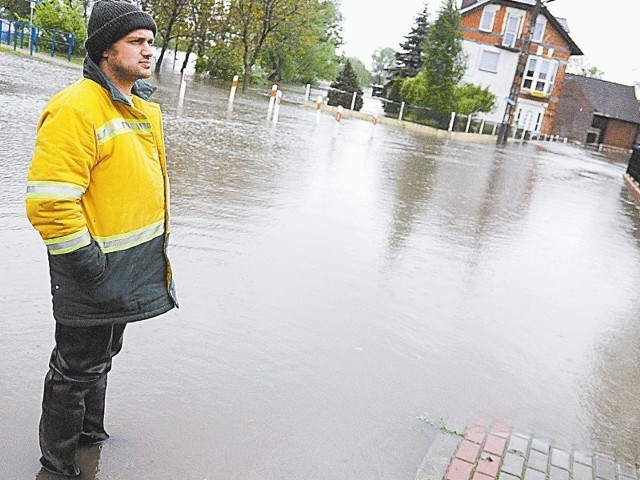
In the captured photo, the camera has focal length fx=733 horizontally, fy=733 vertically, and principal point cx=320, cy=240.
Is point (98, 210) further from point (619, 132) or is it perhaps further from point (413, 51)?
point (619, 132)

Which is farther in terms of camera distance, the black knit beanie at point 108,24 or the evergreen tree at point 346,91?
the evergreen tree at point 346,91

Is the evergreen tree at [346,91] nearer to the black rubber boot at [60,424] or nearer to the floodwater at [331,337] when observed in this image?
the floodwater at [331,337]

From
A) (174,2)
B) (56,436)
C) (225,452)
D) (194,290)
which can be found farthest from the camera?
(174,2)

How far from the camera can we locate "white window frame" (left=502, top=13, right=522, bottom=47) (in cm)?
4844

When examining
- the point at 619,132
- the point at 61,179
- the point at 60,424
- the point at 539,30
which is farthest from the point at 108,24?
the point at 619,132

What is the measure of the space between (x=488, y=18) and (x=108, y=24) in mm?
49293

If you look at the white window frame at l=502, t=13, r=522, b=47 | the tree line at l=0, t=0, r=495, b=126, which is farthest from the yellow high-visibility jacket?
the white window frame at l=502, t=13, r=522, b=47

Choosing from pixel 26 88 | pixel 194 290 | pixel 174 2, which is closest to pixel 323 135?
pixel 26 88

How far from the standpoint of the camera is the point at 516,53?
162 feet

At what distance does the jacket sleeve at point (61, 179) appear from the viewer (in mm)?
2494

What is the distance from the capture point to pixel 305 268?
6484mm

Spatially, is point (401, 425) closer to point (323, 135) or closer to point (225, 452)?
point (225, 452)

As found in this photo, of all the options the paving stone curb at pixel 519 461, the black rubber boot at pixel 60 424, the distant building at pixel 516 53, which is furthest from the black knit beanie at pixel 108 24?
the distant building at pixel 516 53

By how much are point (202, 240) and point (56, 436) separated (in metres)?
3.93
